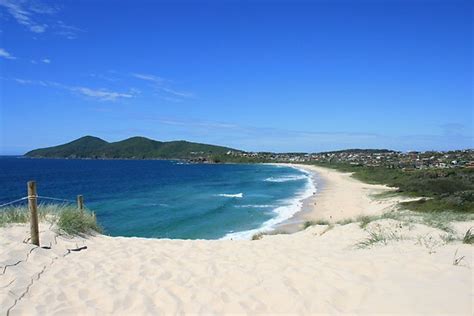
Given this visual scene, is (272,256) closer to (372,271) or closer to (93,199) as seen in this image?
(372,271)

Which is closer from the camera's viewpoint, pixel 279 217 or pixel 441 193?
pixel 279 217

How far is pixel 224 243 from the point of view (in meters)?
11.1

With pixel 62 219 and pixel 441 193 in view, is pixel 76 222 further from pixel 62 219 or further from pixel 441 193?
pixel 441 193

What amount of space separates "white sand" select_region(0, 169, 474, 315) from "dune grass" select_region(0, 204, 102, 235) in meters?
0.72

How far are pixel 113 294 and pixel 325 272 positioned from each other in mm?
3419

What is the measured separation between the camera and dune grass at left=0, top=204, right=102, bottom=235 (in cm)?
988

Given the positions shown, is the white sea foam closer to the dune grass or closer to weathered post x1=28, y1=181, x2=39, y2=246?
the dune grass

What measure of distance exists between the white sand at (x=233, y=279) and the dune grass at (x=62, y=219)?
0.72 m

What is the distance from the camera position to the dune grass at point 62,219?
988 centimetres

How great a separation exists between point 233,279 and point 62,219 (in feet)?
17.9

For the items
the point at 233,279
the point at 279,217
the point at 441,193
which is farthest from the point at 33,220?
the point at 441,193

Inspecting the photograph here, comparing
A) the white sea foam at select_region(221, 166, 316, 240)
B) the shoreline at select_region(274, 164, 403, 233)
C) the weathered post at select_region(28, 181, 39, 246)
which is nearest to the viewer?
the weathered post at select_region(28, 181, 39, 246)

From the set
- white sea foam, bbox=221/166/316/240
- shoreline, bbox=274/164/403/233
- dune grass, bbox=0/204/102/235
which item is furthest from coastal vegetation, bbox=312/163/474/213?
dune grass, bbox=0/204/102/235

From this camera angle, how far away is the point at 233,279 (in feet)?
22.0
